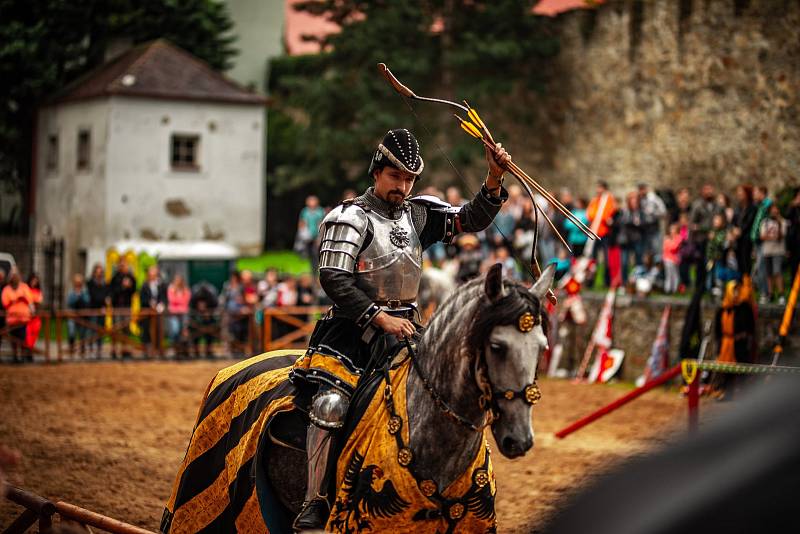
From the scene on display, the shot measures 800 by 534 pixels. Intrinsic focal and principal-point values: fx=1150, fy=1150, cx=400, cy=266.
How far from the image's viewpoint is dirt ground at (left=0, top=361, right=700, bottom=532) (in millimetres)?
9953

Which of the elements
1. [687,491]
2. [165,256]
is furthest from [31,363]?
[687,491]

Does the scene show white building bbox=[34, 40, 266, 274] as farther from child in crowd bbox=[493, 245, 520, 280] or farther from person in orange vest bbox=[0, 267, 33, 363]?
child in crowd bbox=[493, 245, 520, 280]

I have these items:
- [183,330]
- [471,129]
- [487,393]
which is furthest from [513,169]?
[183,330]

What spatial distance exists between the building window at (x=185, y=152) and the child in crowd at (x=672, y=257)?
1882 cm

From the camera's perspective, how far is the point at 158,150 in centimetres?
3484

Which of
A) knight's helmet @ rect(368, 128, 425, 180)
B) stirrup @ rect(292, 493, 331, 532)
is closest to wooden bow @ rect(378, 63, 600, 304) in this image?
knight's helmet @ rect(368, 128, 425, 180)

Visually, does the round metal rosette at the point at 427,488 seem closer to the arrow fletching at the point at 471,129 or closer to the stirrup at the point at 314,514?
the stirrup at the point at 314,514

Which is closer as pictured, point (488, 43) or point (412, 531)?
point (412, 531)

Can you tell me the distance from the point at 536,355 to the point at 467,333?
0.33 meters

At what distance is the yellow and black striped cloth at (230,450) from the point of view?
19.7 ft

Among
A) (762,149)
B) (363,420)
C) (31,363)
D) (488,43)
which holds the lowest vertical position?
(31,363)

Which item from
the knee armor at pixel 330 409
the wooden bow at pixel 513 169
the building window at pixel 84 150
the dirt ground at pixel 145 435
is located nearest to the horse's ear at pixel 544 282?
the wooden bow at pixel 513 169

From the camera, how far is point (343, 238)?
5.53 metres

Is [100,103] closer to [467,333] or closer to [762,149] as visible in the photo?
[762,149]
